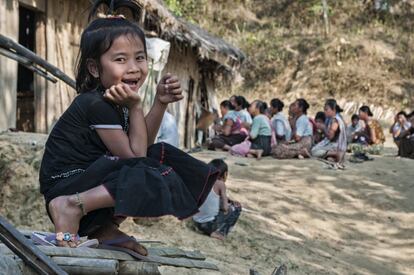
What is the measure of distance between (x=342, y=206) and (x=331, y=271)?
119 inches

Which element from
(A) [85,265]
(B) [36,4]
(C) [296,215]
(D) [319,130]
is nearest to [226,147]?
(D) [319,130]

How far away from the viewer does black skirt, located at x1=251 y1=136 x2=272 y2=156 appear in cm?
1302

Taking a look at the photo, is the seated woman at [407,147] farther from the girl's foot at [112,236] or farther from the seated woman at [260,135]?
the girl's foot at [112,236]

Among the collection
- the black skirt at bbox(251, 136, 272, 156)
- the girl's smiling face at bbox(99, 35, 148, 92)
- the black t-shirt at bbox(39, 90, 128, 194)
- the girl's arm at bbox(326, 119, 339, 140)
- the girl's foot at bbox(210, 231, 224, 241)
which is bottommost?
the girl's foot at bbox(210, 231, 224, 241)

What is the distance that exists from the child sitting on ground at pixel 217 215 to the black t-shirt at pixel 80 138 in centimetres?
444

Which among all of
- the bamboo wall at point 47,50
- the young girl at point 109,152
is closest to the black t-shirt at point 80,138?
the young girl at point 109,152

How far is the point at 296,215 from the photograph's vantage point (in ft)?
31.7

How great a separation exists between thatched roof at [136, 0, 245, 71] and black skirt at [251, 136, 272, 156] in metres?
2.22

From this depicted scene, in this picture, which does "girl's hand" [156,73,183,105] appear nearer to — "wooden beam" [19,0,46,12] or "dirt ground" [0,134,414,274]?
"dirt ground" [0,134,414,274]

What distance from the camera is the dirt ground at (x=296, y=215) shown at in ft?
21.9

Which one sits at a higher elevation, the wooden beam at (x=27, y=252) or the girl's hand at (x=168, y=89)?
the girl's hand at (x=168, y=89)

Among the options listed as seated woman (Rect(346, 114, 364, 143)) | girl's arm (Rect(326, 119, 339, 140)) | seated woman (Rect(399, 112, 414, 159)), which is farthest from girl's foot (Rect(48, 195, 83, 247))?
seated woman (Rect(346, 114, 364, 143))

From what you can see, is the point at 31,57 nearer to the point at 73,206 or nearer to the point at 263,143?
the point at 73,206

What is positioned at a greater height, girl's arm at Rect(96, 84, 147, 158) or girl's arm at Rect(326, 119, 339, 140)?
girl's arm at Rect(96, 84, 147, 158)
